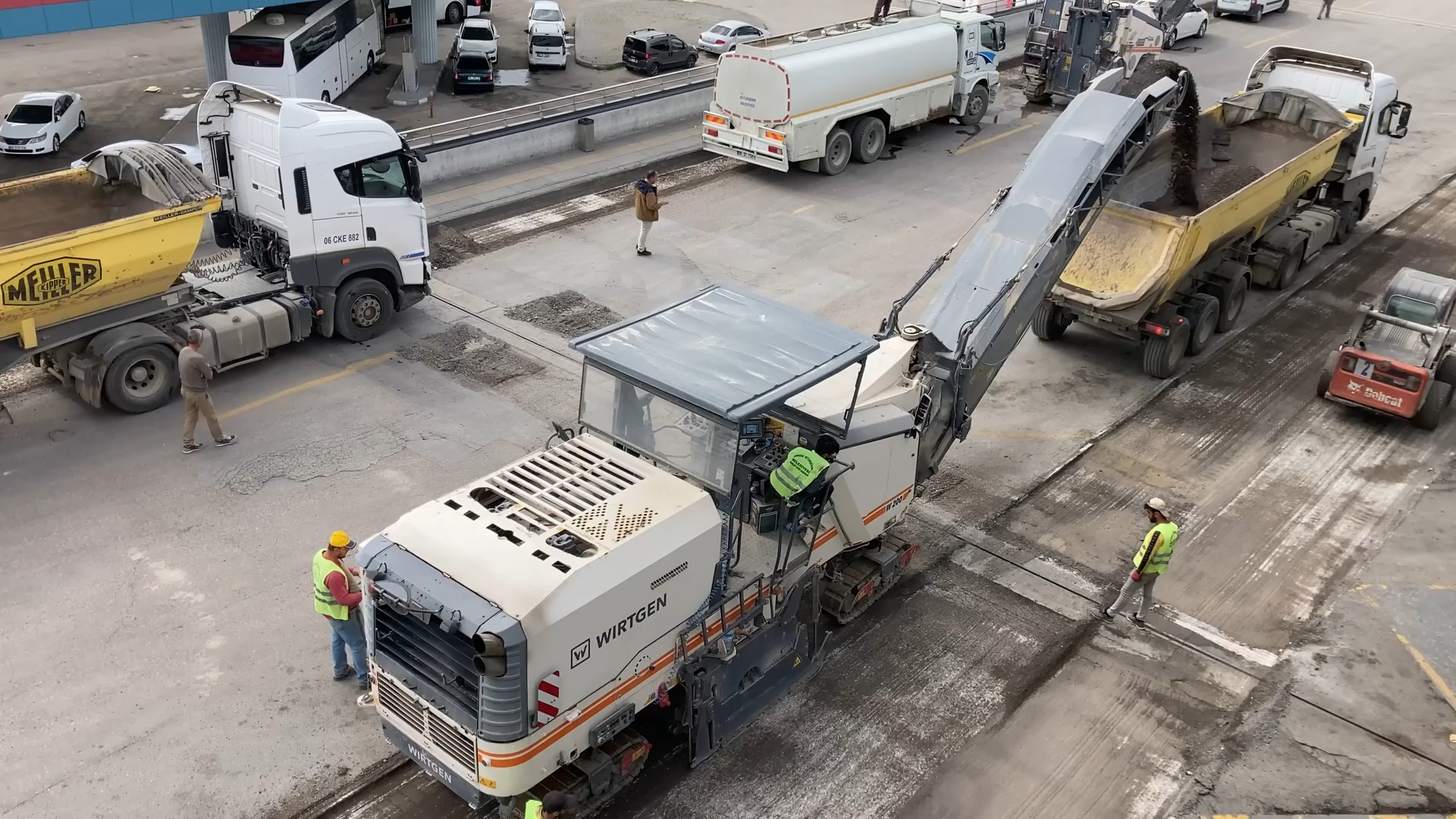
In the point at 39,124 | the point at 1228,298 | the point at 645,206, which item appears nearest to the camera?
the point at 1228,298

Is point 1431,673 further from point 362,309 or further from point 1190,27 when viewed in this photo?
point 1190,27

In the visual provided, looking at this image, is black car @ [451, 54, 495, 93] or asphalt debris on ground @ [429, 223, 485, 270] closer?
asphalt debris on ground @ [429, 223, 485, 270]

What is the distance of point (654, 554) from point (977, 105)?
2108 cm

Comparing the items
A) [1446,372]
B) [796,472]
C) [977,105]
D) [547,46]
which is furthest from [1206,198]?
[547,46]

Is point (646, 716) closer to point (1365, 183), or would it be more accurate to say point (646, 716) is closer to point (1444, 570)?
point (1444, 570)

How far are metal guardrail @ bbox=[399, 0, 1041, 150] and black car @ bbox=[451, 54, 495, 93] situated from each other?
3837mm

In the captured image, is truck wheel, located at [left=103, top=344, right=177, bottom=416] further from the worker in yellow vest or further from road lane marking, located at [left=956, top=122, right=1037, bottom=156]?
road lane marking, located at [left=956, top=122, right=1037, bottom=156]

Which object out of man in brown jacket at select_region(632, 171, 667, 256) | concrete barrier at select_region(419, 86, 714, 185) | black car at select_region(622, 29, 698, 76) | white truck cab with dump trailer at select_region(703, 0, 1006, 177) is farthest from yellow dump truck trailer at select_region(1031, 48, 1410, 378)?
black car at select_region(622, 29, 698, 76)

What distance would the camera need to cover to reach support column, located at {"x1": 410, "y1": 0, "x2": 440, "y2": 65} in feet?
98.7

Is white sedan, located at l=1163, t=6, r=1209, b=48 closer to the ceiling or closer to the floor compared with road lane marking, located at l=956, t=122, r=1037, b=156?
closer to the ceiling

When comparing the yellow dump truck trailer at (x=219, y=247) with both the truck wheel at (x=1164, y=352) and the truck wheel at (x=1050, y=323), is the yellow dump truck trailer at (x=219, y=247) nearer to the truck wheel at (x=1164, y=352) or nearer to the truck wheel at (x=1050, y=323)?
the truck wheel at (x=1050, y=323)

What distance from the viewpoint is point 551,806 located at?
7723 mm

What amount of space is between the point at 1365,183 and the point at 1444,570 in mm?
10626

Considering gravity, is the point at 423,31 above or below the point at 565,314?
above
